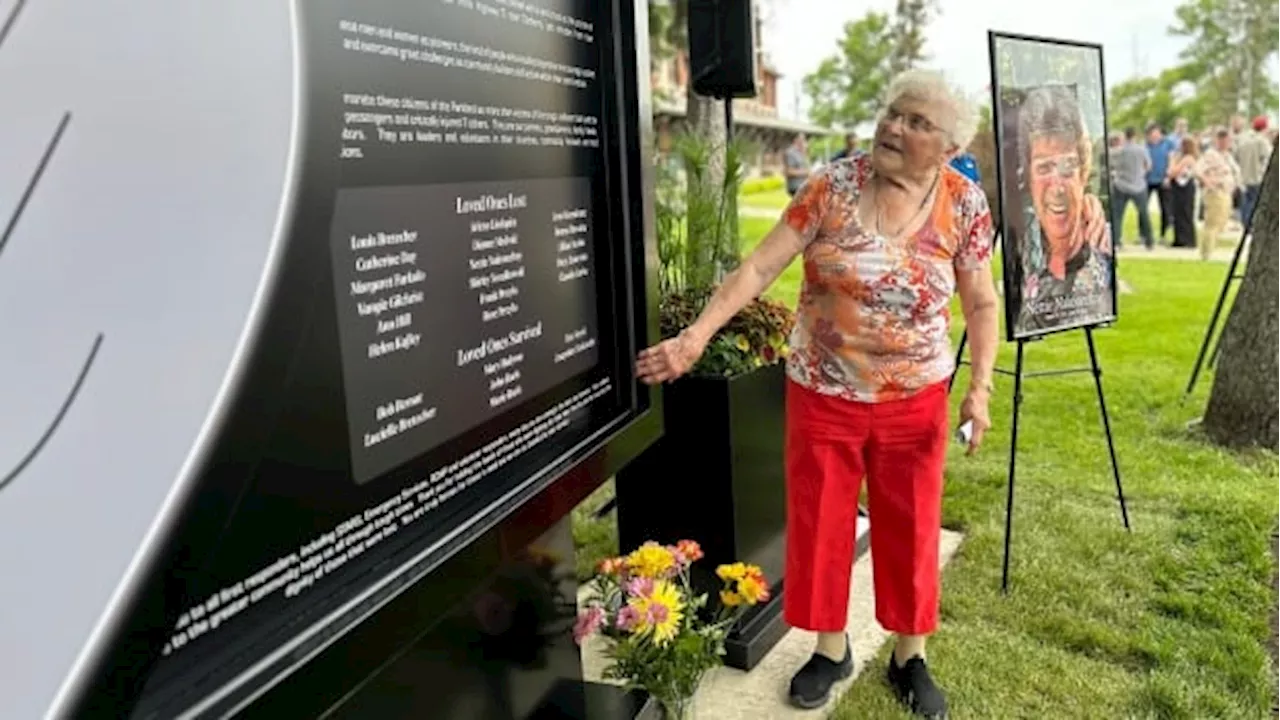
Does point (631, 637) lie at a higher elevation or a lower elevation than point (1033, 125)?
lower

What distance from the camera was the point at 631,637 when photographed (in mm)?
2236

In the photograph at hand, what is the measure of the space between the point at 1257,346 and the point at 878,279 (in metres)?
3.57

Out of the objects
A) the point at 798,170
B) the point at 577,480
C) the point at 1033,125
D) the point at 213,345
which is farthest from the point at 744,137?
the point at 798,170

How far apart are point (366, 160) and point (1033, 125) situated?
2.87m

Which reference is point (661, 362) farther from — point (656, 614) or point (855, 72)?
point (855, 72)

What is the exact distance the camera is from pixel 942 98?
2.46 meters

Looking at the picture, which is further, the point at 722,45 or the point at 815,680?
the point at 722,45

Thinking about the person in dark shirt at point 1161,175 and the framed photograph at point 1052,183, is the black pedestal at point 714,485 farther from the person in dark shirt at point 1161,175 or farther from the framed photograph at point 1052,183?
the person in dark shirt at point 1161,175

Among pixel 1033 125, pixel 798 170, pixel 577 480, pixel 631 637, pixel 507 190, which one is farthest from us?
pixel 798 170

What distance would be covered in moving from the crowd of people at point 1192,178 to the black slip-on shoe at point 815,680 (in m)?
10.6

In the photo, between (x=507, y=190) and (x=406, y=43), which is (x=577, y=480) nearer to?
(x=507, y=190)

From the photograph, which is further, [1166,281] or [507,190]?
[1166,281]

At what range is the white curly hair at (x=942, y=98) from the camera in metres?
2.46

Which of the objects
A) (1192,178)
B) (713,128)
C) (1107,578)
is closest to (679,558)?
(1107,578)
